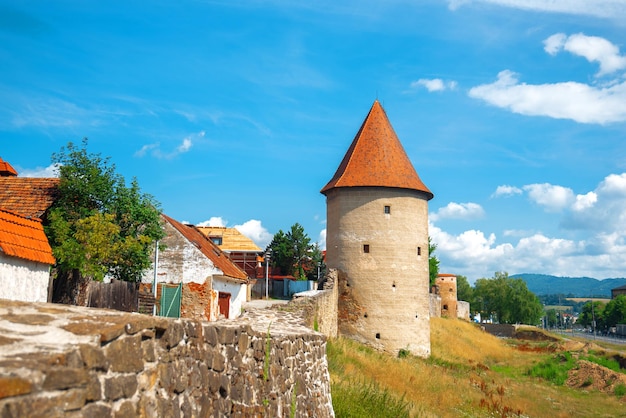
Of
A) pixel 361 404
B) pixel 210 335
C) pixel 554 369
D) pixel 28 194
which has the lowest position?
pixel 554 369

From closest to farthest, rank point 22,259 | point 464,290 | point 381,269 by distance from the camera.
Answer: point 22,259, point 381,269, point 464,290

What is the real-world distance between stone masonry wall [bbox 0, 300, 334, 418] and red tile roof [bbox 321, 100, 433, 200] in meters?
20.6

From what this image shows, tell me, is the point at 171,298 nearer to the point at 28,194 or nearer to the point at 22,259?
the point at 28,194

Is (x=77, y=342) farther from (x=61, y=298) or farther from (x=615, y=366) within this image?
(x=615, y=366)

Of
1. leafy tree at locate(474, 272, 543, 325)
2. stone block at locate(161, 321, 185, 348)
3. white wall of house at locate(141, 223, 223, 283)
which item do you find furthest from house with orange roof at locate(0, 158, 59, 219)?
leafy tree at locate(474, 272, 543, 325)

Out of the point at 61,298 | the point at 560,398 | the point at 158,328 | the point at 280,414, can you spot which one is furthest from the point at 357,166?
the point at 158,328

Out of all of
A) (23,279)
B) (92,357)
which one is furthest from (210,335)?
(23,279)

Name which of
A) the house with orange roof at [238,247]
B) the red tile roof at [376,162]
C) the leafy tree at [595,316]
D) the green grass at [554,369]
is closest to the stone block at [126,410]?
the red tile roof at [376,162]

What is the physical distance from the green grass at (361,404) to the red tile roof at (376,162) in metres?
15.4

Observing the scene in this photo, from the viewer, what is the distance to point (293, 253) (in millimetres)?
47406

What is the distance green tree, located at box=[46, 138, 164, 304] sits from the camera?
14930 mm

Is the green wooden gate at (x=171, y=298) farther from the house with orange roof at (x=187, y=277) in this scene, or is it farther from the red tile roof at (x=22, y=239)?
the red tile roof at (x=22, y=239)

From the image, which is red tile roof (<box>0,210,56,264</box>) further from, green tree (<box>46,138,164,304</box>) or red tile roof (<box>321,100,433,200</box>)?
red tile roof (<box>321,100,433,200</box>)

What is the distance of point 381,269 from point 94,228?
45.8 feet
